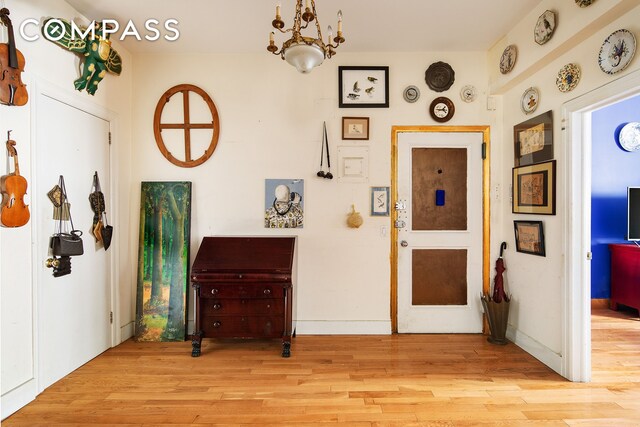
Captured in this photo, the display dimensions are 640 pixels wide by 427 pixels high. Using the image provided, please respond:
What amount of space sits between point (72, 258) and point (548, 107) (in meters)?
4.12

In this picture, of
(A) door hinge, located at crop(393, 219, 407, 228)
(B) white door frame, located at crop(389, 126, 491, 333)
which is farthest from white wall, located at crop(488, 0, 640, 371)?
(A) door hinge, located at crop(393, 219, 407, 228)

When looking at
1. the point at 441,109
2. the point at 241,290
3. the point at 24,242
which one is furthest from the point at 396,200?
the point at 24,242

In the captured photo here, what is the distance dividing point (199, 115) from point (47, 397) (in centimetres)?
265

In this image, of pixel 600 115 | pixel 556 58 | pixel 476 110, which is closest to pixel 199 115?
pixel 476 110

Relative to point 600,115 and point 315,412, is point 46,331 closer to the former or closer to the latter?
point 315,412

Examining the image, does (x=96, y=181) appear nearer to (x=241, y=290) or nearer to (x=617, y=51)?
(x=241, y=290)

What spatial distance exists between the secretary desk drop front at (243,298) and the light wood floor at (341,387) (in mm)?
214

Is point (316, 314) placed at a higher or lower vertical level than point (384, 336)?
higher

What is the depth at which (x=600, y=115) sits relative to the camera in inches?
169

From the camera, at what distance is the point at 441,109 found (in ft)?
11.3

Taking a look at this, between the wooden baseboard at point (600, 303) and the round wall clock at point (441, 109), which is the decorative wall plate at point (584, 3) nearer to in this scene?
the round wall clock at point (441, 109)

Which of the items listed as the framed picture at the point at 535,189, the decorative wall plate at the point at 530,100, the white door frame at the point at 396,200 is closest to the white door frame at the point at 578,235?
the framed picture at the point at 535,189

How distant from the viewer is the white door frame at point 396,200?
11.3 ft

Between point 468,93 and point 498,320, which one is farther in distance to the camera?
point 468,93
